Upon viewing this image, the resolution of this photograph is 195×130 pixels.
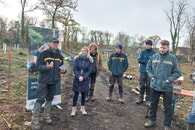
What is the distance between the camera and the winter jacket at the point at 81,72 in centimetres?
403

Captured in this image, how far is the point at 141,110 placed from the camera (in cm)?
476

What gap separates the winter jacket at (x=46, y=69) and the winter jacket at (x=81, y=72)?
0.68m

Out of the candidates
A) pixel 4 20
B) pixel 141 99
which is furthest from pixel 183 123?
pixel 4 20

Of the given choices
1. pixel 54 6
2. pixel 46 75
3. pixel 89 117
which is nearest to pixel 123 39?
pixel 54 6

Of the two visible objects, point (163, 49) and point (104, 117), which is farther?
point (104, 117)

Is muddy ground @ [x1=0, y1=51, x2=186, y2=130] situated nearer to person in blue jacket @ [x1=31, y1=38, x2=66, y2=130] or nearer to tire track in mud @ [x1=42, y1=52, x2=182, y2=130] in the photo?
tire track in mud @ [x1=42, y1=52, x2=182, y2=130]

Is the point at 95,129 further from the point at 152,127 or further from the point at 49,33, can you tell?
the point at 49,33

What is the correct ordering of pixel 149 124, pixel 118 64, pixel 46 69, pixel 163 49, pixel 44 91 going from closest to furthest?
1. pixel 46 69
2. pixel 44 91
3. pixel 163 49
4. pixel 149 124
5. pixel 118 64

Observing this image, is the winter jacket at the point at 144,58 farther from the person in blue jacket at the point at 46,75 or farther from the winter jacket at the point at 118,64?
the person in blue jacket at the point at 46,75

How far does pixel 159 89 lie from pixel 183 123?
5.09 feet

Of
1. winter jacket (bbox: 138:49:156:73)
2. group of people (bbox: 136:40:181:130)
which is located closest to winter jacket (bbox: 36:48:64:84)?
group of people (bbox: 136:40:181:130)

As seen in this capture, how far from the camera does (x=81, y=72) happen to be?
4098mm

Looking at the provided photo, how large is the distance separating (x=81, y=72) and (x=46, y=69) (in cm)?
113

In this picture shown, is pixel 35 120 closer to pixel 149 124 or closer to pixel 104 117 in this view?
pixel 104 117
